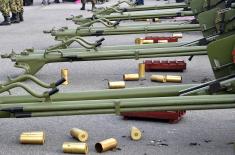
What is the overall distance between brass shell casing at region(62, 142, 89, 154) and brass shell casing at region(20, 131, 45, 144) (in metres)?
0.25

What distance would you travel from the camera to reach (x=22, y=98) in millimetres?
3887

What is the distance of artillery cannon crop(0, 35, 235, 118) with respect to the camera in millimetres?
3439

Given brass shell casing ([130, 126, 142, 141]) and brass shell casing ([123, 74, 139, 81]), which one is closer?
brass shell casing ([130, 126, 142, 141])

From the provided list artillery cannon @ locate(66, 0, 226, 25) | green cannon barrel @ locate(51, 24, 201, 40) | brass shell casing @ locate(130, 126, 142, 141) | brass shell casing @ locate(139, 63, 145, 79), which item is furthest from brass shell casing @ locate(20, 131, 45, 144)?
artillery cannon @ locate(66, 0, 226, 25)

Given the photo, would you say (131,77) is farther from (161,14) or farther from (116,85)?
(161,14)

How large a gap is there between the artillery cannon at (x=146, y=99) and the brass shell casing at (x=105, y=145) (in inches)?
13.0

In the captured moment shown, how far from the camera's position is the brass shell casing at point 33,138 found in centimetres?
386

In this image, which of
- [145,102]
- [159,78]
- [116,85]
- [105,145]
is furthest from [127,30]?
[145,102]

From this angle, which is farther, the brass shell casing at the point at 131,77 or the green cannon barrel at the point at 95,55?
the brass shell casing at the point at 131,77

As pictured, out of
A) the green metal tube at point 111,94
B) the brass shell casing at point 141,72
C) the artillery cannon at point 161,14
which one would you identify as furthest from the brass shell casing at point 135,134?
the artillery cannon at point 161,14

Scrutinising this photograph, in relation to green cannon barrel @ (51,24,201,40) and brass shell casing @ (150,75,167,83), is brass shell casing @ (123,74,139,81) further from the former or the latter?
green cannon barrel @ (51,24,201,40)

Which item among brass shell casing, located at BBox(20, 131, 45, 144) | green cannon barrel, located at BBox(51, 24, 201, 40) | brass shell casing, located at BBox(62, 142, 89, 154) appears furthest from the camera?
green cannon barrel, located at BBox(51, 24, 201, 40)

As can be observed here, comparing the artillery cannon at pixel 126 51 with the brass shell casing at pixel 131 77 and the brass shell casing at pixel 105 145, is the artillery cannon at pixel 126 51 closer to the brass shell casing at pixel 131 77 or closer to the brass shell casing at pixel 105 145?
the brass shell casing at pixel 131 77

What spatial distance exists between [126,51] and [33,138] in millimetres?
2230
